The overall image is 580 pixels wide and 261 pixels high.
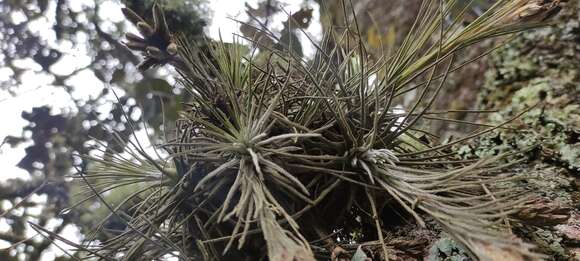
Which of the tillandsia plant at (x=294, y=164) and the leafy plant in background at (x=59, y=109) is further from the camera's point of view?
the leafy plant in background at (x=59, y=109)

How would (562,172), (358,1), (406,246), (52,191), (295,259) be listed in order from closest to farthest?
1. (295,259)
2. (406,246)
3. (562,172)
4. (52,191)
5. (358,1)

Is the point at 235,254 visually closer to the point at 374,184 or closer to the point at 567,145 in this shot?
the point at 374,184

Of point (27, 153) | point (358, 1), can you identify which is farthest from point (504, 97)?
point (27, 153)

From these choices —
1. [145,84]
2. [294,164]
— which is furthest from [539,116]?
[145,84]

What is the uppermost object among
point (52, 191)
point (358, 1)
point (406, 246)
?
point (358, 1)

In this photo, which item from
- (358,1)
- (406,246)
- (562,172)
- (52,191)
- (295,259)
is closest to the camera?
(295,259)

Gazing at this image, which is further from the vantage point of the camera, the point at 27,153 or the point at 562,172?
the point at 27,153
